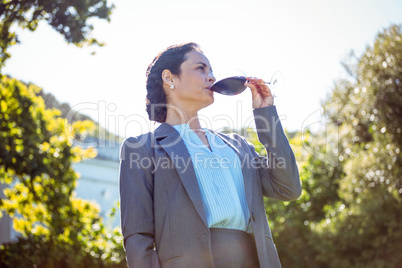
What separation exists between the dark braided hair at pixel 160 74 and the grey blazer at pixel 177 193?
24cm

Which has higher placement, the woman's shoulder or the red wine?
the red wine

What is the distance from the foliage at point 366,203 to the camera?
780 cm

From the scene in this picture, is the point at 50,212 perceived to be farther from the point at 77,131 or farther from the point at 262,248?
the point at 262,248

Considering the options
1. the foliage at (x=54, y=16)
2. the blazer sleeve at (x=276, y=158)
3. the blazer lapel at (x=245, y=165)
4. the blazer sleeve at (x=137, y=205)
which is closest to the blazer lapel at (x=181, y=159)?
the blazer sleeve at (x=137, y=205)

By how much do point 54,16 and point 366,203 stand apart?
19.7ft

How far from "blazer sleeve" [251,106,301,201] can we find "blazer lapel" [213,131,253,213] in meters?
0.13

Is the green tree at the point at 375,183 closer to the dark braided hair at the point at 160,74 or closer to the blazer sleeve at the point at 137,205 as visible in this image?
the dark braided hair at the point at 160,74

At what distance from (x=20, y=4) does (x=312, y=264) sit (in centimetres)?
646

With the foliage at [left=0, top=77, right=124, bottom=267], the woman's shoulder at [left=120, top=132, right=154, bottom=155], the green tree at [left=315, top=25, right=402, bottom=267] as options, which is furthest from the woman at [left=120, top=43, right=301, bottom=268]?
the green tree at [left=315, top=25, right=402, bottom=267]

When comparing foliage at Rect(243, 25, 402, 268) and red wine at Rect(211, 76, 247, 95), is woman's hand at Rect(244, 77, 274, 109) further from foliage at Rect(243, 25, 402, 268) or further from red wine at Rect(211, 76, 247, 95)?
foliage at Rect(243, 25, 402, 268)

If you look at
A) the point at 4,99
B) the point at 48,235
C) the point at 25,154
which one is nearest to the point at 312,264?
the point at 48,235

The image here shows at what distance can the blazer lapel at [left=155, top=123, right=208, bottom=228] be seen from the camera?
7.56 feet

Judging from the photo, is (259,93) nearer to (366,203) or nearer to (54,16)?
(54,16)

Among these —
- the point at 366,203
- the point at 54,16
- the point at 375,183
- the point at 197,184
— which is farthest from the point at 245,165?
the point at 375,183
